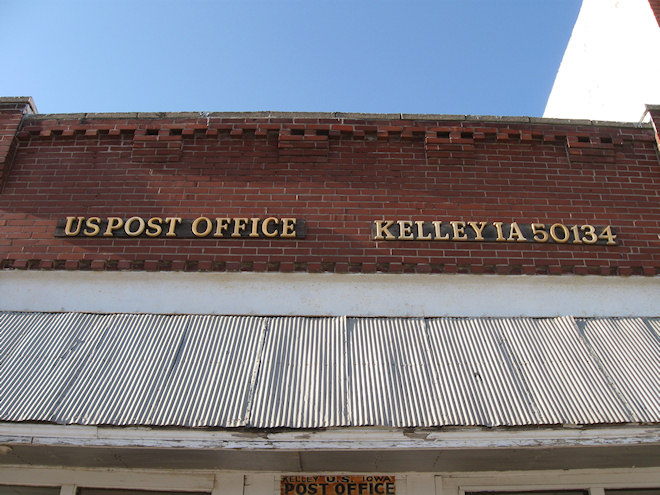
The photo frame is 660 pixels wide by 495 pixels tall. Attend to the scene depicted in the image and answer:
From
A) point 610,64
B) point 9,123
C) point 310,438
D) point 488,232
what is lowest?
point 310,438

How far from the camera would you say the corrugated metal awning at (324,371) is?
14.0 feet

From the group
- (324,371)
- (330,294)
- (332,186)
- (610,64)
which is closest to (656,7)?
(610,64)

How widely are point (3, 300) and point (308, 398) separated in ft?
12.0

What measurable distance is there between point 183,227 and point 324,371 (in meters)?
2.54

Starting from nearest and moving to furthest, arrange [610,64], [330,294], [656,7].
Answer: [330,294], [656,7], [610,64]

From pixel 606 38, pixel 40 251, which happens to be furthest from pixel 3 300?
pixel 606 38

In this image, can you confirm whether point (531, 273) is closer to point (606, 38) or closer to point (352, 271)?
point (352, 271)

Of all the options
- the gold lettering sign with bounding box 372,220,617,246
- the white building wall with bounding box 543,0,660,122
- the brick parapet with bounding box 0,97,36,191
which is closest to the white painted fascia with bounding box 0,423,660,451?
the gold lettering sign with bounding box 372,220,617,246

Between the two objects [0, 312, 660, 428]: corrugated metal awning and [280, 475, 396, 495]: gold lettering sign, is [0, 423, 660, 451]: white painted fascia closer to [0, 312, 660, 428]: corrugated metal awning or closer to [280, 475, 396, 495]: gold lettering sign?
[0, 312, 660, 428]: corrugated metal awning

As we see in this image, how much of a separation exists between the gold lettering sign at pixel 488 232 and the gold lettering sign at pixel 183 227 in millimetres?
1050

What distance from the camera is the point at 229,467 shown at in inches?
188

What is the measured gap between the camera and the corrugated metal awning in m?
4.25

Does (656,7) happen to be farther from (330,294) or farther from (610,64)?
(330,294)

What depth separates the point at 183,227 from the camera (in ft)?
20.4
